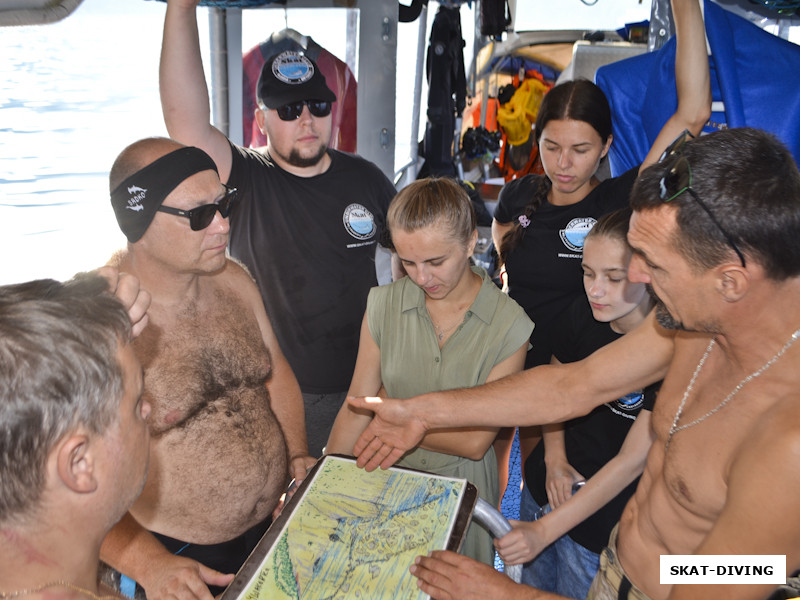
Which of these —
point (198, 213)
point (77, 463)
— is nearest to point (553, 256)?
point (198, 213)

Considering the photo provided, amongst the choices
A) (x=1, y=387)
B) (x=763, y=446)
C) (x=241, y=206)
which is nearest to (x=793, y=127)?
(x=763, y=446)

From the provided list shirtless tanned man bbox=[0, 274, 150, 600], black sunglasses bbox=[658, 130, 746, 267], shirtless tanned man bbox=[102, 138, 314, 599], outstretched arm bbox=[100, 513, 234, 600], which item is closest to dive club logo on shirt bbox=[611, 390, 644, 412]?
black sunglasses bbox=[658, 130, 746, 267]

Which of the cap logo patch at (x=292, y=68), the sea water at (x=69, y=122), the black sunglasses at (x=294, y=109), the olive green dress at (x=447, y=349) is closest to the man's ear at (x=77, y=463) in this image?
the olive green dress at (x=447, y=349)

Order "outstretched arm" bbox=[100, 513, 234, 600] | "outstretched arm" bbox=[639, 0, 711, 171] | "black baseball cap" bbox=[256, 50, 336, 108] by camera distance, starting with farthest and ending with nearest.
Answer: "black baseball cap" bbox=[256, 50, 336, 108], "outstretched arm" bbox=[639, 0, 711, 171], "outstretched arm" bbox=[100, 513, 234, 600]

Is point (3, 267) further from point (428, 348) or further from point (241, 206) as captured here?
point (428, 348)

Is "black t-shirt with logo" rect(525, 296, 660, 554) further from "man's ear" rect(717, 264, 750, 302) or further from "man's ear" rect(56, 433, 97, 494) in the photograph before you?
"man's ear" rect(56, 433, 97, 494)

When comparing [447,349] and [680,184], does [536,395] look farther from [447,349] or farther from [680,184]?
[680,184]

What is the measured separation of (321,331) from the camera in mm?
3037

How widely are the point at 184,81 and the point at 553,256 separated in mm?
1759

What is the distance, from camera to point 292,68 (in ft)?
9.91

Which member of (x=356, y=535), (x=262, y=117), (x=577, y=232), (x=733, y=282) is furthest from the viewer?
(x=262, y=117)

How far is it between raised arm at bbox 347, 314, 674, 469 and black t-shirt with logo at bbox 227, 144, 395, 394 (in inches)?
42.3

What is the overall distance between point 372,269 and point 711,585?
222 cm

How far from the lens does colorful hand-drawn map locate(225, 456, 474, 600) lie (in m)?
1.34
